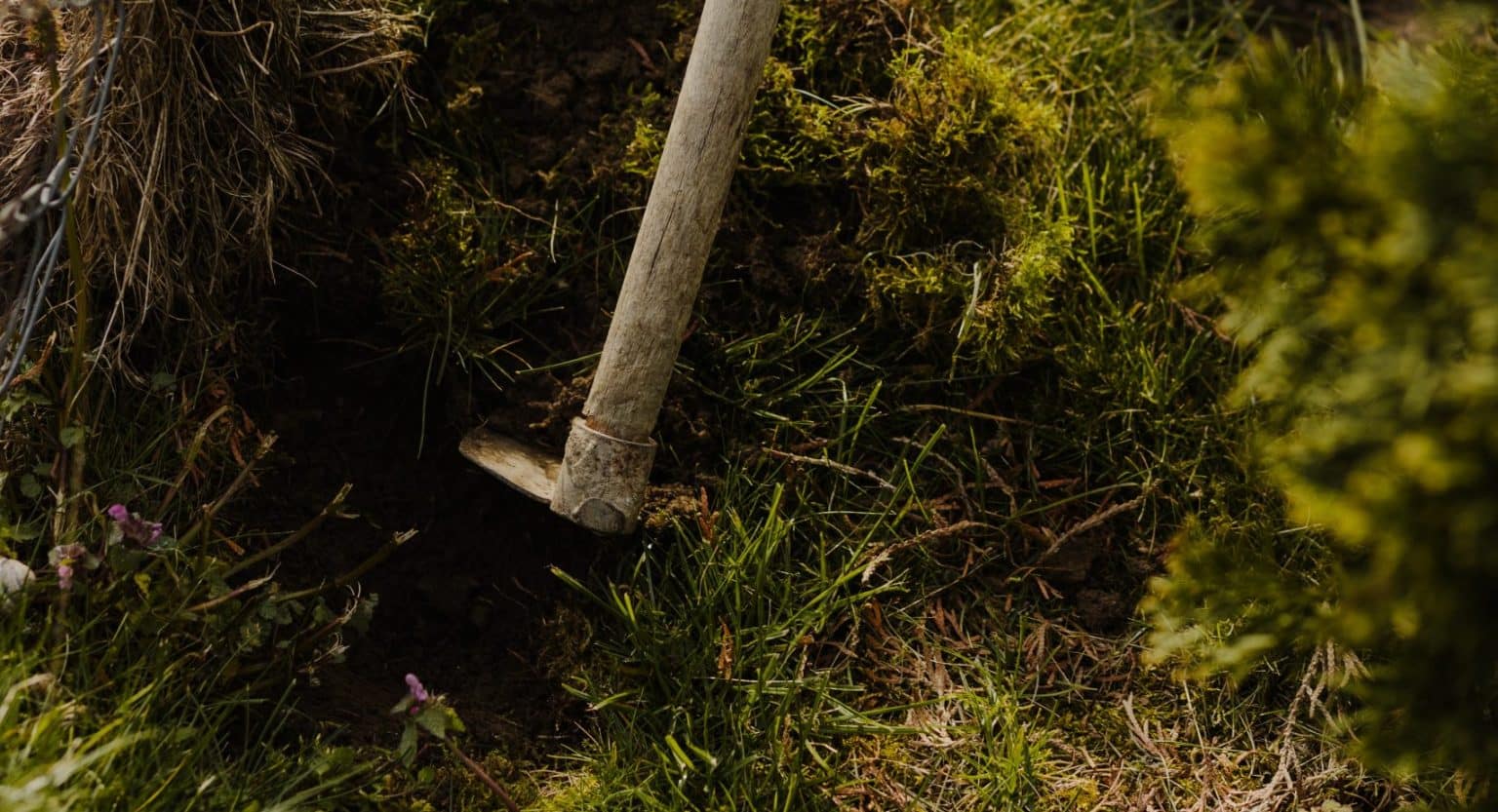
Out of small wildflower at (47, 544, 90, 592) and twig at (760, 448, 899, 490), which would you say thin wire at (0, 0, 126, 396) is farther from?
twig at (760, 448, 899, 490)

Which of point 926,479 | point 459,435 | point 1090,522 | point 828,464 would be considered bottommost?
point 1090,522

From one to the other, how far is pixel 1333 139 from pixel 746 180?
60.1 inches

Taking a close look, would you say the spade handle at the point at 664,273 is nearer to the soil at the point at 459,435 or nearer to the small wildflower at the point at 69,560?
the soil at the point at 459,435

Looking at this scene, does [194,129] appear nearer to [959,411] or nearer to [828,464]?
[828,464]

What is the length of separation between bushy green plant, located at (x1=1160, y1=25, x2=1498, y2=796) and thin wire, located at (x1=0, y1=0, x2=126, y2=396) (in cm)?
197

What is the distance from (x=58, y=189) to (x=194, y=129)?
374 mm

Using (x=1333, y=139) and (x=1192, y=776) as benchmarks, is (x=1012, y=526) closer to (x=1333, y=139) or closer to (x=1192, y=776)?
(x=1192, y=776)

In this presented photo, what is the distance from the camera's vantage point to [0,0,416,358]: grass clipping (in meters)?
2.38

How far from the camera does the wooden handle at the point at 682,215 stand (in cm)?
233

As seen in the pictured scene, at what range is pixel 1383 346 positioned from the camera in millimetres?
1377

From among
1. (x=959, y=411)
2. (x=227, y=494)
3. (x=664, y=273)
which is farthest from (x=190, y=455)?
(x=959, y=411)

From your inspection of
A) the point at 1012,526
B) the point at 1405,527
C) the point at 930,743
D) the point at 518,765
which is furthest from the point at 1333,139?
the point at 518,765

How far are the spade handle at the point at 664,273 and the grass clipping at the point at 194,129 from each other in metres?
0.79

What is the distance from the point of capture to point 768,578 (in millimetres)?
2568
